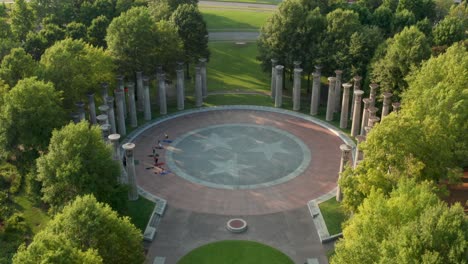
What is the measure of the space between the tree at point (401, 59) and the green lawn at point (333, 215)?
25778mm

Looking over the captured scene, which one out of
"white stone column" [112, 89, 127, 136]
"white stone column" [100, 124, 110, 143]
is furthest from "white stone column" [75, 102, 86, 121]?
"white stone column" [112, 89, 127, 136]

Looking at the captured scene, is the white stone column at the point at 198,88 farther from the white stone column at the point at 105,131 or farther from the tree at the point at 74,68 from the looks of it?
the white stone column at the point at 105,131

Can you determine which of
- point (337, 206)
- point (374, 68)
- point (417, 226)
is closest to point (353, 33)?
point (374, 68)

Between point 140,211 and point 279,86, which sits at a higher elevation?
point 279,86

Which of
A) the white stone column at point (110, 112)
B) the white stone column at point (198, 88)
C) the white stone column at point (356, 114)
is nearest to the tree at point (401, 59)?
the white stone column at point (356, 114)

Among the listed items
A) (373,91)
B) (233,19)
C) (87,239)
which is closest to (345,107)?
(373,91)

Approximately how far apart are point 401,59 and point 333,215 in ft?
104

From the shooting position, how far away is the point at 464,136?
203 ft

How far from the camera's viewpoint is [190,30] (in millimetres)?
102125

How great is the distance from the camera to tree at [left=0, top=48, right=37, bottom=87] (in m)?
76.4

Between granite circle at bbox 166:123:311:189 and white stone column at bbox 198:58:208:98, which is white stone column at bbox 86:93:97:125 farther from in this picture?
white stone column at bbox 198:58:208:98

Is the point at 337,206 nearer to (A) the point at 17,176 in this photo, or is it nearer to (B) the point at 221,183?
(B) the point at 221,183

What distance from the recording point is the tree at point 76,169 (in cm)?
5441

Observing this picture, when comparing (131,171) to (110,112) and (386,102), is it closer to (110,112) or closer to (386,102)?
(110,112)
